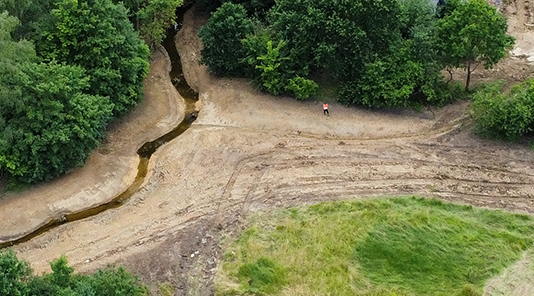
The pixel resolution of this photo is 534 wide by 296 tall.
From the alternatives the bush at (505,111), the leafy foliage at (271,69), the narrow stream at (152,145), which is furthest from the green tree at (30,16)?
the bush at (505,111)

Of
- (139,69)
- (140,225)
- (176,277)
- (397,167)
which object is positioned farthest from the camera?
(139,69)

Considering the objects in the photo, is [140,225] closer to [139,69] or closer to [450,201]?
[139,69]

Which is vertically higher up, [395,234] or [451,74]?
[451,74]

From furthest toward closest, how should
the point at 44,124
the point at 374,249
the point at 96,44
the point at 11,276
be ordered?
the point at 96,44 < the point at 44,124 < the point at 374,249 < the point at 11,276

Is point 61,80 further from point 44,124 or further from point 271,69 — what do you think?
point 271,69

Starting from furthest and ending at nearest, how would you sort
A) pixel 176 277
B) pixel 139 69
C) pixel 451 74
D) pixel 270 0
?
pixel 270 0 < pixel 451 74 < pixel 139 69 < pixel 176 277

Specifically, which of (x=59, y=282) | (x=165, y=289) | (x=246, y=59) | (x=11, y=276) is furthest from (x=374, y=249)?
(x=246, y=59)

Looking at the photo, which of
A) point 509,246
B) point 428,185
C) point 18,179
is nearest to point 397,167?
point 428,185
